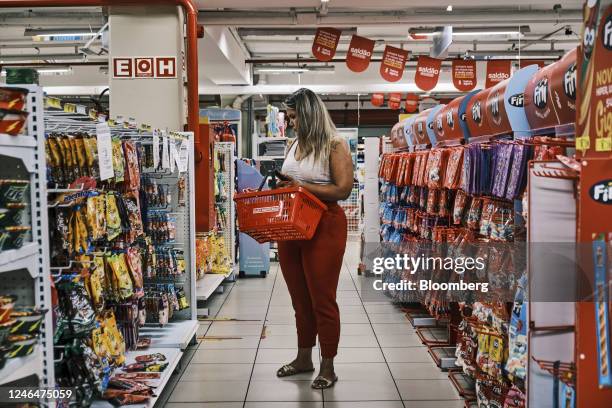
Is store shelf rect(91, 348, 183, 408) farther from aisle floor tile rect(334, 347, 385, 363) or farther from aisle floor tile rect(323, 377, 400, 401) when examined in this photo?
aisle floor tile rect(334, 347, 385, 363)

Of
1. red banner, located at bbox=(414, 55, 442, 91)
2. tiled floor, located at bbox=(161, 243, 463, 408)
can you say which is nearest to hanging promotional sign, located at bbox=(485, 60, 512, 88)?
red banner, located at bbox=(414, 55, 442, 91)

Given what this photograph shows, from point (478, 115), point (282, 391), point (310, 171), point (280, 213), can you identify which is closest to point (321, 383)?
point (282, 391)

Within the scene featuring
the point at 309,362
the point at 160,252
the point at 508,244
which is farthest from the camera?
the point at 160,252

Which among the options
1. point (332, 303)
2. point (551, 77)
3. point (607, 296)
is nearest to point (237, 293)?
point (332, 303)

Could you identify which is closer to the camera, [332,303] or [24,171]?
[24,171]

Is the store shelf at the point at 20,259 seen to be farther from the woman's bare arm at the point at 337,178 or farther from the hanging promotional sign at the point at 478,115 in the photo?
the hanging promotional sign at the point at 478,115

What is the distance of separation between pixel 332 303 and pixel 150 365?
1173 millimetres

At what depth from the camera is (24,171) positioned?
204 cm

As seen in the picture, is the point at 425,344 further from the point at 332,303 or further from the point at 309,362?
the point at 332,303

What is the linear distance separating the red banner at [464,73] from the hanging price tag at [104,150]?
32.4 ft

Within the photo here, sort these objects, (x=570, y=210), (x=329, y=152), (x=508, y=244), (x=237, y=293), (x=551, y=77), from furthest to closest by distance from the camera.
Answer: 1. (x=237, y=293)
2. (x=329, y=152)
3. (x=508, y=244)
4. (x=551, y=77)
5. (x=570, y=210)

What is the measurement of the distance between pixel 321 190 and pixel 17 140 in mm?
1963

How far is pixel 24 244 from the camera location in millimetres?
2014

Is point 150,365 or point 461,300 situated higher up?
point 461,300
